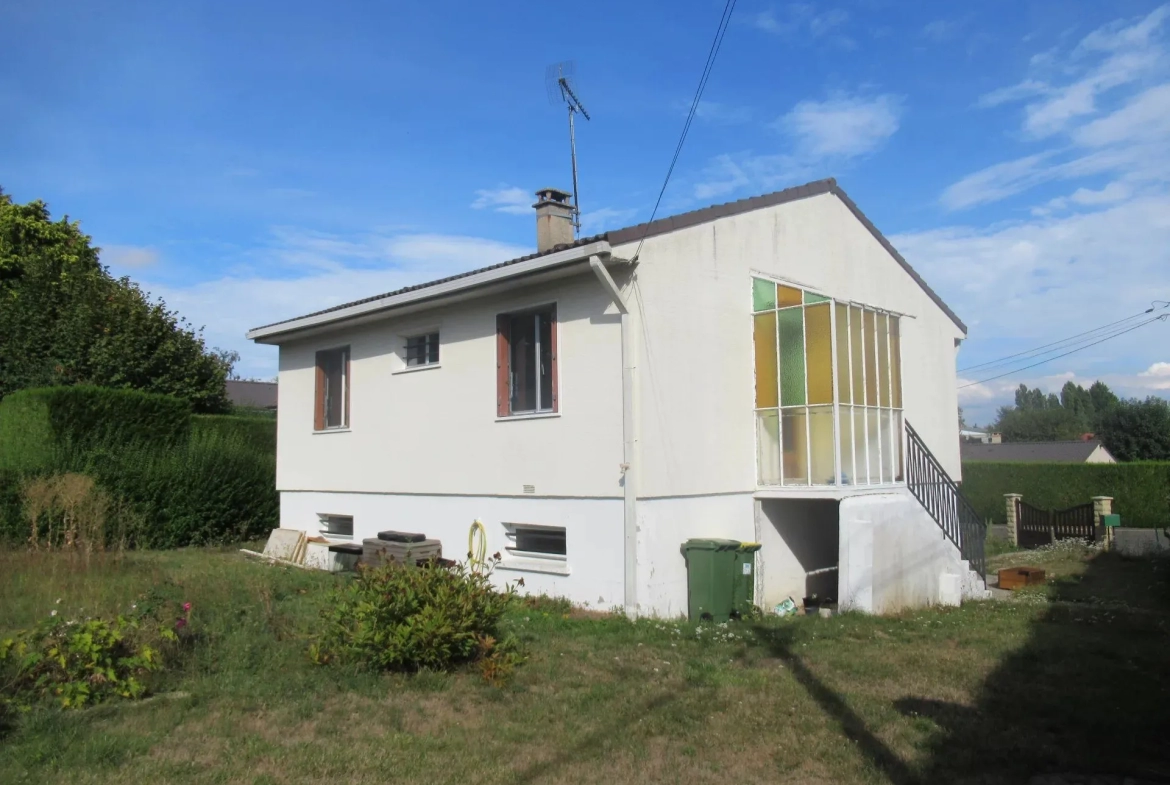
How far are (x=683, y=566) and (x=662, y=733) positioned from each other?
14.5 feet

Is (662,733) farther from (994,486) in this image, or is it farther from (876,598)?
(994,486)

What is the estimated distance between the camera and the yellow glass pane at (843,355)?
1138 cm

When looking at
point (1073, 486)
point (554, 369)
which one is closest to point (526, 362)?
point (554, 369)

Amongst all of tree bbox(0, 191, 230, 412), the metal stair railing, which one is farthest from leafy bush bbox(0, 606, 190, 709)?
tree bbox(0, 191, 230, 412)

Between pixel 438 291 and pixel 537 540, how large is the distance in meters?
3.43

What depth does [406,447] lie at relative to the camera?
1284 centimetres

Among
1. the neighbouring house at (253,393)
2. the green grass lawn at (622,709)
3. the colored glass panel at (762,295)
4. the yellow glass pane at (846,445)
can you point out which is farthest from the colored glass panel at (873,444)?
the neighbouring house at (253,393)

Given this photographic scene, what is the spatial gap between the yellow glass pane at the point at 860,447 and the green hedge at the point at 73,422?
1267 centimetres

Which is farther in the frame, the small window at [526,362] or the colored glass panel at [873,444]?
the colored glass panel at [873,444]

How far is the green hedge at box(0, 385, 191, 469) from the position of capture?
15.4 m

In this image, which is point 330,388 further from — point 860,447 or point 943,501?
point 943,501

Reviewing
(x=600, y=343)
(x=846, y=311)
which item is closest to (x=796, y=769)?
(x=600, y=343)

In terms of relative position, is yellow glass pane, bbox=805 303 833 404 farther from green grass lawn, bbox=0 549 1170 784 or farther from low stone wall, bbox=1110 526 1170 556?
low stone wall, bbox=1110 526 1170 556

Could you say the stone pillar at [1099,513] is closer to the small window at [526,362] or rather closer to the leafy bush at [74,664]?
the small window at [526,362]
